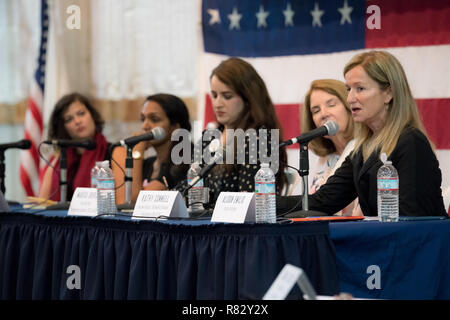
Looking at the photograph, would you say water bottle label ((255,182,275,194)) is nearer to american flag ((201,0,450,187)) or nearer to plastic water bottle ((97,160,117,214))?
plastic water bottle ((97,160,117,214))

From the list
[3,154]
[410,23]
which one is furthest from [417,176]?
[3,154]

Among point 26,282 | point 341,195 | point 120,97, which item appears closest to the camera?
point 26,282

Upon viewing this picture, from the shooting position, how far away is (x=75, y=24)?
5762 millimetres

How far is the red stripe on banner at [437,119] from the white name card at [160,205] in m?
1.86

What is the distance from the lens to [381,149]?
3059 mm

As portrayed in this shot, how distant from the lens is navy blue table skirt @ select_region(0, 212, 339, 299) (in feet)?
8.45

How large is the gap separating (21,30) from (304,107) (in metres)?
3.12

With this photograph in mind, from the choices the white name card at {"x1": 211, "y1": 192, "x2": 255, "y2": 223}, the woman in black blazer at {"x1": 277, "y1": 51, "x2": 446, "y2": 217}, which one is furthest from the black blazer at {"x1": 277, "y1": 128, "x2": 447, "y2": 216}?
the white name card at {"x1": 211, "y1": 192, "x2": 255, "y2": 223}

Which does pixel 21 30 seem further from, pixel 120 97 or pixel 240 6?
pixel 240 6

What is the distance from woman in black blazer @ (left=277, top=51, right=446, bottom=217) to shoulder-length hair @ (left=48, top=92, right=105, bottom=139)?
2.40m

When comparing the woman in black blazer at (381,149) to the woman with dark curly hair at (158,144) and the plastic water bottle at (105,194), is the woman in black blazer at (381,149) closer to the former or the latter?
the plastic water bottle at (105,194)

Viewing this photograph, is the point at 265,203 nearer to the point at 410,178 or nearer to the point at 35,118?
the point at 410,178

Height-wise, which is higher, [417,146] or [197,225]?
[417,146]

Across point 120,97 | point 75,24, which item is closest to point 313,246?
point 120,97
